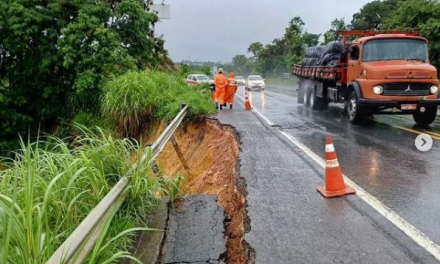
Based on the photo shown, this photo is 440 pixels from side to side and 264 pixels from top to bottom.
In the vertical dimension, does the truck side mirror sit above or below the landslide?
above

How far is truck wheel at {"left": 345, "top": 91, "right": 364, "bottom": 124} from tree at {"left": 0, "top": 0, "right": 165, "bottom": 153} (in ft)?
25.8

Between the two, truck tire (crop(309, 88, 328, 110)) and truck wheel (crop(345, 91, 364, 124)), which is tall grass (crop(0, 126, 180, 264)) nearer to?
truck wheel (crop(345, 91, 364, 124))

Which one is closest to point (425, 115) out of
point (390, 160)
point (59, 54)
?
point (390, 160)

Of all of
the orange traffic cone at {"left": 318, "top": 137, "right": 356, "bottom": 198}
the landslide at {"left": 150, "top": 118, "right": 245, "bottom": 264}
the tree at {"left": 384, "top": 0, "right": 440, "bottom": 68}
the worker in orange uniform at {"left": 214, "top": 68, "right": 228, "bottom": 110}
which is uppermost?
the tree at {"left": 384, "top": 0, "right": 440, "bottom": 68}

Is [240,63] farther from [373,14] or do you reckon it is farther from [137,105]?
[137,105]

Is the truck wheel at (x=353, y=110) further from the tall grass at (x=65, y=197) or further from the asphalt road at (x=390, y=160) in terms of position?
the tall grass at (x=65, y=197)

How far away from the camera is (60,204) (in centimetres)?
339

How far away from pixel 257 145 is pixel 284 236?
4.48 m

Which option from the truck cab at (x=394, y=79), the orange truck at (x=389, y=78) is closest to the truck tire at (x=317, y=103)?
the orange truck at (x=389, y=78)

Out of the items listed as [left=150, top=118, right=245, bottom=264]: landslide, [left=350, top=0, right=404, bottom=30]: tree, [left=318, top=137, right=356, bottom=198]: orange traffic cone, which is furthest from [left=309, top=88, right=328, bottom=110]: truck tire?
[left=350, top=0, right=404, bottom=30]: tree

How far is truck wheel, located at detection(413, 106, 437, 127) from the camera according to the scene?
10.5m

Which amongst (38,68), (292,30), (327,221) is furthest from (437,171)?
(292,30)

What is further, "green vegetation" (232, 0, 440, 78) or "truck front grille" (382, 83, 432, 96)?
"green vegetation" (232, 0, 440, 78)

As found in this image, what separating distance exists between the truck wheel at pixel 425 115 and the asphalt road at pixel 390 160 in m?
0.22
